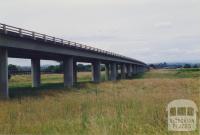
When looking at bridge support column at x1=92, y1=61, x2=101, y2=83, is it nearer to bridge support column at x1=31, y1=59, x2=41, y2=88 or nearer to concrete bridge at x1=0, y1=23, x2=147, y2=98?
concrete bridge at x1=0, y1=23, x2=147, y2=98

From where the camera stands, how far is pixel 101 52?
7700cm

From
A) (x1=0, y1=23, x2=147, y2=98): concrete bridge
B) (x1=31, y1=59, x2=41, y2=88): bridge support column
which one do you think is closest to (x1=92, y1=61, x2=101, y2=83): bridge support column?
(x1=0, y1=23, x2=147, y2=98): concrete bridge

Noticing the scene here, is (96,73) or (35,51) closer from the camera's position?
(35,51)

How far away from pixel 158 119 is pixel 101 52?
64.1 meters

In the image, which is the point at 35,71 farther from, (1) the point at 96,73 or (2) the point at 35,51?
(1) the point at 96,73

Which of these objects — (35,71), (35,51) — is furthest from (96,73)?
(35,51)

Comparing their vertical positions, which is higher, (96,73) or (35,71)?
(35,71)

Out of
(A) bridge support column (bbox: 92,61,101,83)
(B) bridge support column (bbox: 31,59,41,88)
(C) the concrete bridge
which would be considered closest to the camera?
(C) the concrete bridge

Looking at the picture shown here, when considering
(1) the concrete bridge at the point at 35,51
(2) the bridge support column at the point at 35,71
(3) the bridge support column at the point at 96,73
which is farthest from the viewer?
(3) the bridge support column at the point at 96,73

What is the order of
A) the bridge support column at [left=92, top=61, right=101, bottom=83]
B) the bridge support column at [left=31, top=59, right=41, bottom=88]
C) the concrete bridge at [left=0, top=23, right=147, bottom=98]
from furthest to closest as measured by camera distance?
the bridge support column at [left=92, top=61, right=101, bottom=83] < the bridge support column at [left=31, top=59, right=41, bottom=88] < the concrete bridge at [left=0, top=23, right=147, bottom=98]

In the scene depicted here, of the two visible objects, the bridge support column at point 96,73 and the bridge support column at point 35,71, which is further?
the bridge support column at point 96,73

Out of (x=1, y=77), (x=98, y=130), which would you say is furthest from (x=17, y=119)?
(x=1, y=77)

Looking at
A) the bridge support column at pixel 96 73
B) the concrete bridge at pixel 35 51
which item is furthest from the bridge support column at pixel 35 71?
the bridge support column at pixel 96 73

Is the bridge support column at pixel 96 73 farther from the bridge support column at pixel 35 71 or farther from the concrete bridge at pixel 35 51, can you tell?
the bridge support column at pixel 35 71
